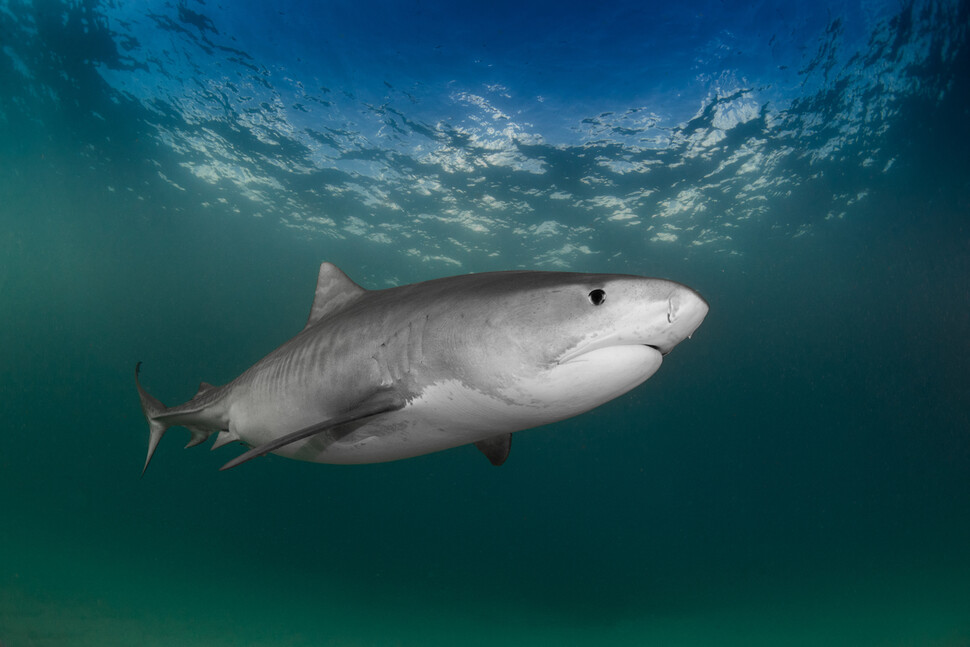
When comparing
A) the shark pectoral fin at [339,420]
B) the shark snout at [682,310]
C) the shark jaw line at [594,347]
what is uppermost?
the shark snout at [682,310]

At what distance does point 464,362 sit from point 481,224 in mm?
19999

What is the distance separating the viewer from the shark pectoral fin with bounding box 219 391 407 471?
1888 mm

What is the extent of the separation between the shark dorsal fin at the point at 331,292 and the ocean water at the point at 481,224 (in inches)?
449

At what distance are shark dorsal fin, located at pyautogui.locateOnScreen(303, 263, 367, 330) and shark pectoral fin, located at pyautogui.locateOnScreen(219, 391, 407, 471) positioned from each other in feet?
5.09

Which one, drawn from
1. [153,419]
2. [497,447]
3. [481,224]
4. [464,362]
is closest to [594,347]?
[464,362]

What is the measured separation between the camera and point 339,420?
1.98 m

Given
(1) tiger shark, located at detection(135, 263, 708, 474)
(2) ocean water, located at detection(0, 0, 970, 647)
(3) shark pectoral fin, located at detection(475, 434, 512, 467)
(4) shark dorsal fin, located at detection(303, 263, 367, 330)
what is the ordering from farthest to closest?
(2) ocean water, located at detection(0, 0, 970, 647), (4) shark dorsal fin, located at detection(303, 263, 367, 330), (3) shark pectoral fin, located at detection(475, 434, 512, 467), (1) tiger shark, located at detection(135, 263, 708, 474)

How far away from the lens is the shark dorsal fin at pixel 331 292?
3.60m

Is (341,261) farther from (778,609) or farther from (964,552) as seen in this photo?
(964,552)

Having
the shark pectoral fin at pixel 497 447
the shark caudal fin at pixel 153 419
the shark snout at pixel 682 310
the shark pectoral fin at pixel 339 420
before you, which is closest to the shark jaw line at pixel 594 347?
the shark snout at pixel 682 310

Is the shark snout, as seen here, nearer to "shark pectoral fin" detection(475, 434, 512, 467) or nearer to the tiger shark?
the tiger shark

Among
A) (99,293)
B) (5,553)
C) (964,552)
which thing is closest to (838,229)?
(964,552)

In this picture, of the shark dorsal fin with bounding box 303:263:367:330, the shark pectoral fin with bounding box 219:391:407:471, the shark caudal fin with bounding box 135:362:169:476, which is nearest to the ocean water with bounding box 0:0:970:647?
the shark dorsal fin with bounding box 303:263:367:330

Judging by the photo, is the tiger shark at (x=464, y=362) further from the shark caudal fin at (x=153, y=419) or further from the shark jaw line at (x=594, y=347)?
the shark caudal fin at (x=153, y=419)
